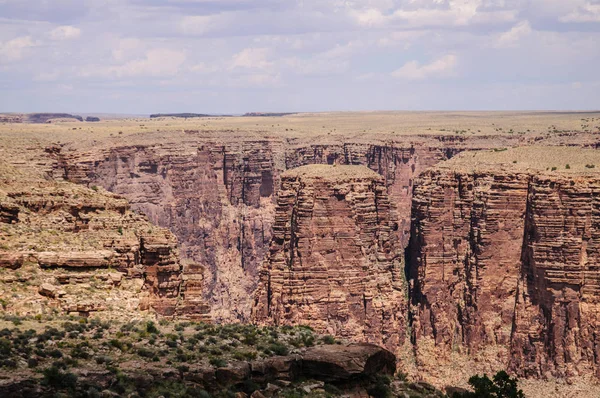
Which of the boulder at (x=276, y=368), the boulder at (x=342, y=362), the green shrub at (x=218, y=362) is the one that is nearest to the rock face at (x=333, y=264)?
the boulder at (x=342, y=362)

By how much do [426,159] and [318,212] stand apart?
148 ft

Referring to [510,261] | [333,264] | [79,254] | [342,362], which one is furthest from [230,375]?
[510,261]

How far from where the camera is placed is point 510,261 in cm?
9162

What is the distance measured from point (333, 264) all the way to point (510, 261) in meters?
14.3

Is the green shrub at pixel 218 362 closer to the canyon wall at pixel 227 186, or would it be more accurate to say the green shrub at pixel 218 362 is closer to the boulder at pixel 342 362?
the boulder at pixel 342 362

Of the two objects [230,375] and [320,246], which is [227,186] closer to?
[320,246]

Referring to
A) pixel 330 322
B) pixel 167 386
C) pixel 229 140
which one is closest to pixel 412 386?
pixel 167 386

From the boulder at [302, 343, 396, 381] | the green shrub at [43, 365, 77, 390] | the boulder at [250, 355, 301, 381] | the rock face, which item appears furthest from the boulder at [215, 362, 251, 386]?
the rock face

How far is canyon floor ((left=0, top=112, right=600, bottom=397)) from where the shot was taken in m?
48.6

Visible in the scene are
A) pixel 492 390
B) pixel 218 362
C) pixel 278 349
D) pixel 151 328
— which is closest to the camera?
pixel 218 362

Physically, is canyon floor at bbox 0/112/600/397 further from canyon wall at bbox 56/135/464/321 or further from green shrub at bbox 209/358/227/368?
green shrub at bbox 209/358/227/368

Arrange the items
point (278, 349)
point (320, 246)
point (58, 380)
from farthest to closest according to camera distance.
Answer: point (320, 246)
point (278, 349)
point (58, 380)

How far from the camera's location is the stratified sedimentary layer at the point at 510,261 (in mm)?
86375

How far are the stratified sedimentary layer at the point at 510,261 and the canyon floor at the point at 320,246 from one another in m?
0.15
